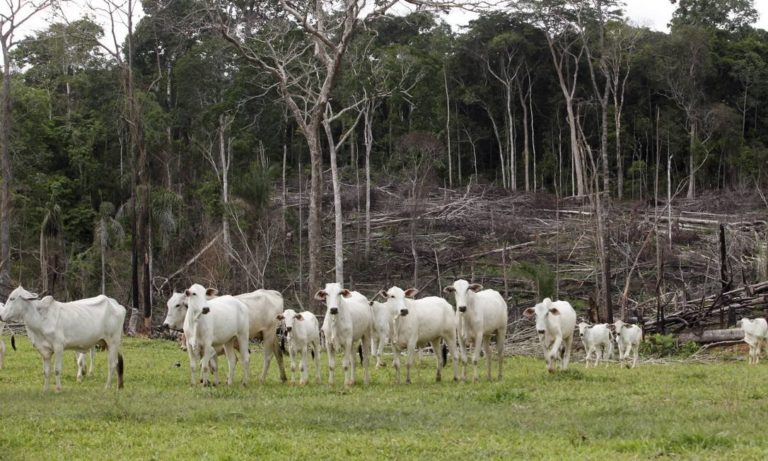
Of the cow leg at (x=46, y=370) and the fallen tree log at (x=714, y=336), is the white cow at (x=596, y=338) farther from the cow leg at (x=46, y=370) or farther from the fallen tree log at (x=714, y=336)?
the cow leg at (x=46, y=370)

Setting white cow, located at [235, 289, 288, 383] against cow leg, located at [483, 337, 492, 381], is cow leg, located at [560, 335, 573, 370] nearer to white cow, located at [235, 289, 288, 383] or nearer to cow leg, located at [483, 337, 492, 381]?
cow leg, located at [483, 337, 492, 381]

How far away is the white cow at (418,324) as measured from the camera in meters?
17.2

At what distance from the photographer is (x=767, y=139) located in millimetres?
61750

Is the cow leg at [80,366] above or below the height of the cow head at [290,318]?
below

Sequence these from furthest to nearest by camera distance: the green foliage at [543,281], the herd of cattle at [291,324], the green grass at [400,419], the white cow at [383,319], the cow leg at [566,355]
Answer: the green foliage at [543,281] < the cow leg at [566,355] < the white cow at [383,319] < the herd of cattle at [291,324] < the green grass at [400,419]

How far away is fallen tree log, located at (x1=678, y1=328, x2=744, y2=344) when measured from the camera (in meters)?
25.5

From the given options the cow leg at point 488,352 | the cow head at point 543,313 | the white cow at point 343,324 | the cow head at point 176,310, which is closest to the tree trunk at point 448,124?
the cow leg at point 488,352

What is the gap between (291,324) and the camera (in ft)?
55.6

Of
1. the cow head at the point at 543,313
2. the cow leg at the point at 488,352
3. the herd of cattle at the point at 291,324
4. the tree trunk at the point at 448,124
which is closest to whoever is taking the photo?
the herd of cattle at the point at 291,324

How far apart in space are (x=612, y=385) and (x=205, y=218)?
2990 cm

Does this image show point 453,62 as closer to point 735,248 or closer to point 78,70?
point 78,70

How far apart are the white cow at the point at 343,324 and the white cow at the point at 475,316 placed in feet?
5.39

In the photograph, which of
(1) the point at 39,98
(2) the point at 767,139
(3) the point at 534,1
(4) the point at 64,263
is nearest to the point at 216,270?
(4) the point at 64,263

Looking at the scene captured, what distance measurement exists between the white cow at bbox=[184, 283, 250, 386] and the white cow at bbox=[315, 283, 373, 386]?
55.4 inches
